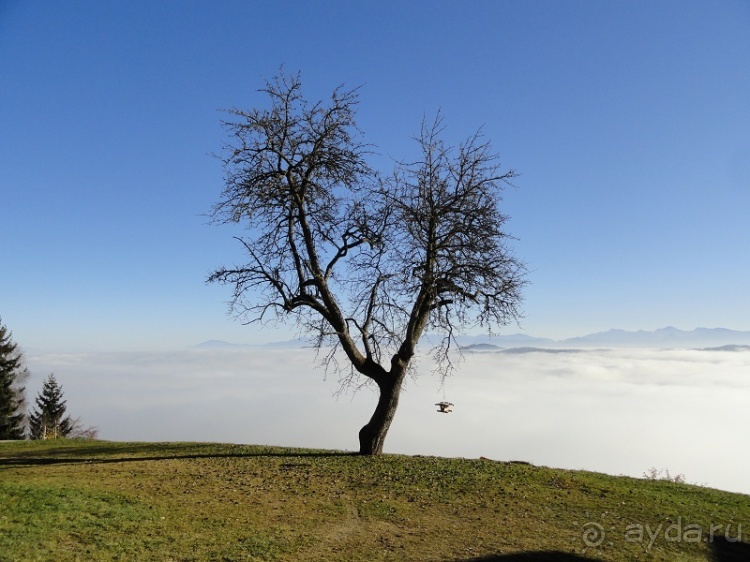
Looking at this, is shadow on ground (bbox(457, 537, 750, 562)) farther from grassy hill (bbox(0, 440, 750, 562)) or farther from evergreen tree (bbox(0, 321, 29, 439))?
evergreen tree (bbox(0, 321, 29, 439))

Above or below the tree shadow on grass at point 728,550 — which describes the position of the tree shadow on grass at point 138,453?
above

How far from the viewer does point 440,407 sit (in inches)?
638

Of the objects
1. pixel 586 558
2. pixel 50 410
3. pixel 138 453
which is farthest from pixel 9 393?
pixel 586 558

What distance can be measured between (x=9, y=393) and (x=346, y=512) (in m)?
42.1

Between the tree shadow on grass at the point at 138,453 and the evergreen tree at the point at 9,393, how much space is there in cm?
2761

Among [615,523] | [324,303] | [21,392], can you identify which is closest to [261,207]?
[324,303]

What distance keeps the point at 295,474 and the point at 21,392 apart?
135 ft

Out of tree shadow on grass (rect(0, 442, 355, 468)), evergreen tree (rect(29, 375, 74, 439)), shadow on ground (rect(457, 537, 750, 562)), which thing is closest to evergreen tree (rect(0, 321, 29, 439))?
evergreen tree (rect(29, 375, 74, 439))

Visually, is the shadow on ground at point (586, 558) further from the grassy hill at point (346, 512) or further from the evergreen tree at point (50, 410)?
the evergreen tree at point (50, 410)

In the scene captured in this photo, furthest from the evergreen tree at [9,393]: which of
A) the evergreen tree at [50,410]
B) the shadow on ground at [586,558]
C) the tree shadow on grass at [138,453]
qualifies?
the shadow on ground at [586,558]

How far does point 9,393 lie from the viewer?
133ft

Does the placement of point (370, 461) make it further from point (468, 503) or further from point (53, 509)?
point (53, 509)

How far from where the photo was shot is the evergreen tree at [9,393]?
131ft

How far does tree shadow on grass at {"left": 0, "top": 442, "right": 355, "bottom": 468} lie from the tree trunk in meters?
0.78
